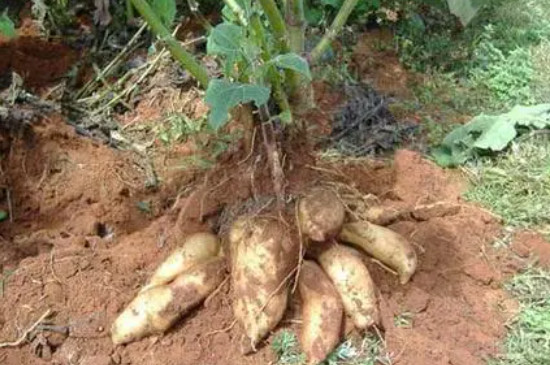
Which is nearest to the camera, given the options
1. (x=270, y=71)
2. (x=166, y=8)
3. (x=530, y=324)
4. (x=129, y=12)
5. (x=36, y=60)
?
(x=270, y=71)

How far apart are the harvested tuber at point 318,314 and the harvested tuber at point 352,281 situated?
2cm

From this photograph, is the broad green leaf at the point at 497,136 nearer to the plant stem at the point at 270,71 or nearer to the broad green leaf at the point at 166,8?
the plant stem at the point at 270,71

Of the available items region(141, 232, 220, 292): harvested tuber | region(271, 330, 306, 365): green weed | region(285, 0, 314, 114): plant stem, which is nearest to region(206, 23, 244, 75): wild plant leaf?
region(285, 0, 314, 114): plant stem

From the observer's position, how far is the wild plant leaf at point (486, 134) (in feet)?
9.04

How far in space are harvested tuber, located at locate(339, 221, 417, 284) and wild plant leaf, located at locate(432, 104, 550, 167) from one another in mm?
607

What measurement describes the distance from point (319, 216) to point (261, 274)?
0.65 feet

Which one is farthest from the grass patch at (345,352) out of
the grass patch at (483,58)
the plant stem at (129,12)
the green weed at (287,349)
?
the plant stem at (129,12)

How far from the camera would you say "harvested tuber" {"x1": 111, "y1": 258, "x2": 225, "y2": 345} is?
2.13 m

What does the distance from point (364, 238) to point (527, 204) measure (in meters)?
0.64

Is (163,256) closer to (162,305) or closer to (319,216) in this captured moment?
(162,305)

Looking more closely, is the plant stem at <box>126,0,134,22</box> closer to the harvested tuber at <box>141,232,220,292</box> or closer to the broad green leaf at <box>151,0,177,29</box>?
the broad green leaf at <box>151,0,177,29</box>

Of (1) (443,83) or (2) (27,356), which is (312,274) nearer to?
(2) (27,356)

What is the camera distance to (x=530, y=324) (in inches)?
86.0

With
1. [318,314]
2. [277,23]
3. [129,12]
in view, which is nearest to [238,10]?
[277,23]
